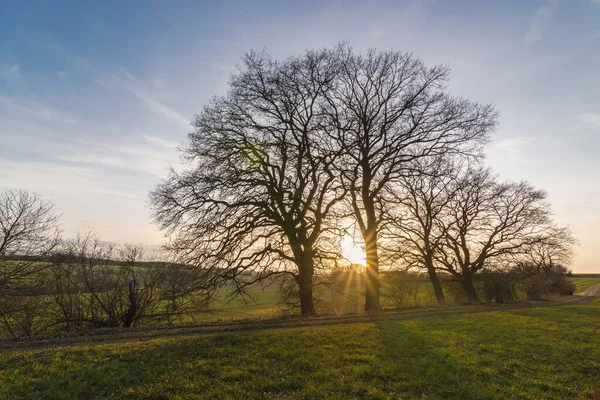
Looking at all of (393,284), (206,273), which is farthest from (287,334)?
(393,284)

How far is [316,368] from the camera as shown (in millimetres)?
8484

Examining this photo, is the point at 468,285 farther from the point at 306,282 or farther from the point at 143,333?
the point at 143,333

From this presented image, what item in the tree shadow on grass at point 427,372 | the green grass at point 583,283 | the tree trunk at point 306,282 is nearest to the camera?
the tree shadow on grass at point 427,372

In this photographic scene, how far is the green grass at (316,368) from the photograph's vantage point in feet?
24.0

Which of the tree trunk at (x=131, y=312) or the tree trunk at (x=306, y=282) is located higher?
the tree trunk at (x=306, y=282)

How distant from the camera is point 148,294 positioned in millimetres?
20500

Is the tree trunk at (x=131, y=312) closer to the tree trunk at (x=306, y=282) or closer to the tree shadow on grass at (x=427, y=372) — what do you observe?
the tree trunk at (x=306, y=282)

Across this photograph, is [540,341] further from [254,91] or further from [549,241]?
[549,241]

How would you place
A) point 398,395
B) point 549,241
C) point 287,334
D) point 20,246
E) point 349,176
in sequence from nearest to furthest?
point 398,395 < point 287,334 < point 20,246 < point 349,176 < point 549,241

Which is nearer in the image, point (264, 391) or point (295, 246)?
point (264, 391)

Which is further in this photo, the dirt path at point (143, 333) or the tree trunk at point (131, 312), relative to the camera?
the tree trunk at point (131, 312)

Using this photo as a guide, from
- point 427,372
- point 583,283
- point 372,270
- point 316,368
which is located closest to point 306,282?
point 372,270

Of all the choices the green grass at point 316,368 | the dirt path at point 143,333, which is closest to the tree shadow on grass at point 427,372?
the green grass at point 316,368

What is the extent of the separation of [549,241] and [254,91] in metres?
31.1
